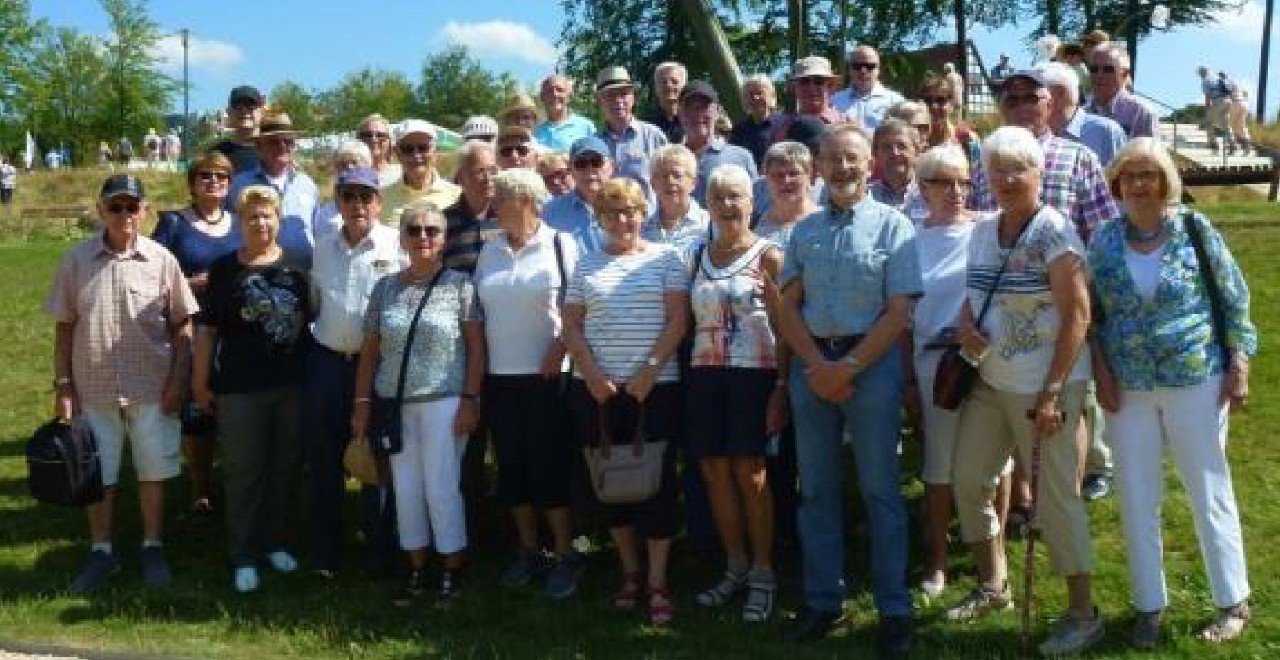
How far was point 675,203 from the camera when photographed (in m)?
6.05

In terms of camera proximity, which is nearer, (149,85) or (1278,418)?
(1278,418)

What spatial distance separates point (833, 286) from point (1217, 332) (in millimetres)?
1492

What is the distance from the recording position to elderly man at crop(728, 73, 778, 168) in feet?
26.3

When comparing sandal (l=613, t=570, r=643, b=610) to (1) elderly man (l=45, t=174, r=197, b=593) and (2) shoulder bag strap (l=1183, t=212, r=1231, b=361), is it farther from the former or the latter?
(2) shoulder bag strap (l=1183, t=212, r=1231, b=361)

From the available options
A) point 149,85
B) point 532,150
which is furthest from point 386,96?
point 532,150

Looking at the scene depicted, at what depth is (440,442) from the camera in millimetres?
6066

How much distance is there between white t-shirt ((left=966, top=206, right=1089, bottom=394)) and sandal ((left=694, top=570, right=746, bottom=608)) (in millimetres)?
1544

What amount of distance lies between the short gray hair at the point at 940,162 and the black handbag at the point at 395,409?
89.2 inches

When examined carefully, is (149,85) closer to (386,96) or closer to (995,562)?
(386,96)

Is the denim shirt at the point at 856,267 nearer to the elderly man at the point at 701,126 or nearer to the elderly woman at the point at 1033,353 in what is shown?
the elderly woman at the point at 1033,353

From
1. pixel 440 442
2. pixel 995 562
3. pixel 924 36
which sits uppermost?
pixel 924 36

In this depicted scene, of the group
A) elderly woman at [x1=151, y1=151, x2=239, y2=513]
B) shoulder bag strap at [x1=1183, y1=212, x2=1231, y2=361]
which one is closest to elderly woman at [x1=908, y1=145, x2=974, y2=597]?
shoulder bag strap at [x1=1183, y1=212, x2=1231, y2=361]

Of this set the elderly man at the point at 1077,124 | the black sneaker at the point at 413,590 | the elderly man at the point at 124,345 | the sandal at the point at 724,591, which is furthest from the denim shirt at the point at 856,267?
the elderly man at the point at 124,345

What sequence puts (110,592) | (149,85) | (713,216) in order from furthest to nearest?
(149,85) → (110,592) → (713,216)
